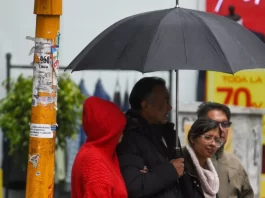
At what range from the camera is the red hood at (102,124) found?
4270 mm

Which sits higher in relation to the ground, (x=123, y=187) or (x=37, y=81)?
(x=37, y=81)

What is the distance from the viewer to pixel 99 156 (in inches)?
167

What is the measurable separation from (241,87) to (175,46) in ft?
14.0

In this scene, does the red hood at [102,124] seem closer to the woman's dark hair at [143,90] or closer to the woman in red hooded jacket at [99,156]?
the woman in red hooded jacket at [99,156]

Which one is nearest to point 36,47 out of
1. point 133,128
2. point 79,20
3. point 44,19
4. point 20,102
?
point 44,19

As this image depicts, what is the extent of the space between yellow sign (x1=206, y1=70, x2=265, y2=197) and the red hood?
4332 mm

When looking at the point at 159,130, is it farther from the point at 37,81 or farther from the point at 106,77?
the point at 106,77

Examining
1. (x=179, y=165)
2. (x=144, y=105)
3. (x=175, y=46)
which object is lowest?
(x=179, y=165)

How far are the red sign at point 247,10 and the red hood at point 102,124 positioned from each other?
447 cm

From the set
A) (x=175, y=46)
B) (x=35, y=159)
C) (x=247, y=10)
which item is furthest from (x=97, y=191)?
(x=247, y=10)

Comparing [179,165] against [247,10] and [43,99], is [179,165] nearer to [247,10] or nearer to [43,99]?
[43,99]

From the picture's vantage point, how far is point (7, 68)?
841 centimetres

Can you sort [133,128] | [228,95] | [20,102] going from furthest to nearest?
[228,95]
[20,102]
[133,128]

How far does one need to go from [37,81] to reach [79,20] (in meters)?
4.58
